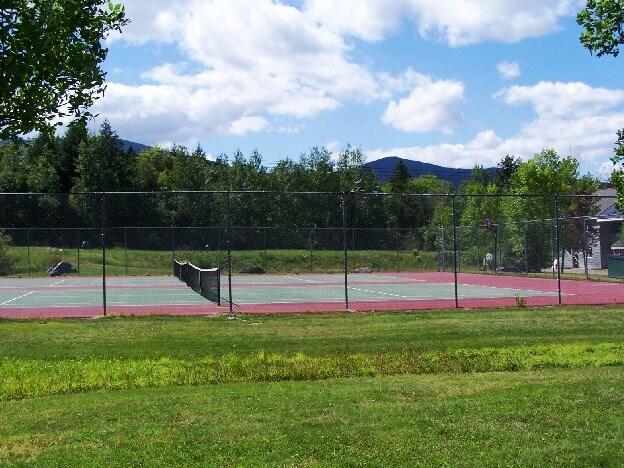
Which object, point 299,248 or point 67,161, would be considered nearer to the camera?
point 299,248

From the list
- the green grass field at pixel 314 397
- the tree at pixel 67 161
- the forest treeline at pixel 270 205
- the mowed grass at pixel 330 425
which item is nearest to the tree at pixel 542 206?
the forest treeline at pixel 270 205

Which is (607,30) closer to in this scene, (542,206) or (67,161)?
(542,206)

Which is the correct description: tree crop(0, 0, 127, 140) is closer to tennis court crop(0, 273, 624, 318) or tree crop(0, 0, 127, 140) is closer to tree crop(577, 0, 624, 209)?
tree crop(577, 0, 624, 209)

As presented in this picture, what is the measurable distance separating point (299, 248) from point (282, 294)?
48.9 ft

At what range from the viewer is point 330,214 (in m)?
47.3

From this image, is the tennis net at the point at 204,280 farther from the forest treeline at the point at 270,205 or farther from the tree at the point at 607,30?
the tree at the point at 607,30

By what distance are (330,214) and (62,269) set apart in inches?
623

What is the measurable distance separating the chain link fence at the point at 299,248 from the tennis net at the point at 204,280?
722 mm

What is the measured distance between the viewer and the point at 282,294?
28562 millimetres

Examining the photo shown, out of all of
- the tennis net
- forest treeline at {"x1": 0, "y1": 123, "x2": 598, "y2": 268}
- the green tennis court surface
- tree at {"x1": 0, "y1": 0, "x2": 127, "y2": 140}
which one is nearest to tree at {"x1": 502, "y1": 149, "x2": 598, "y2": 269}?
forest treeline at {"x1": 0, "y1": 123, "x2": 598, "y2": 268}

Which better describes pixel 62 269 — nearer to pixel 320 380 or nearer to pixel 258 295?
pixel 258 295

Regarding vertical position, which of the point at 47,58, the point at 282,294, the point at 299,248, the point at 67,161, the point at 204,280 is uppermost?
the point at 67,161

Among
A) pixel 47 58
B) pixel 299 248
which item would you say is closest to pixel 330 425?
pixel 47 58

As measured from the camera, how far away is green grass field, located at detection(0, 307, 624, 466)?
6.10 m
